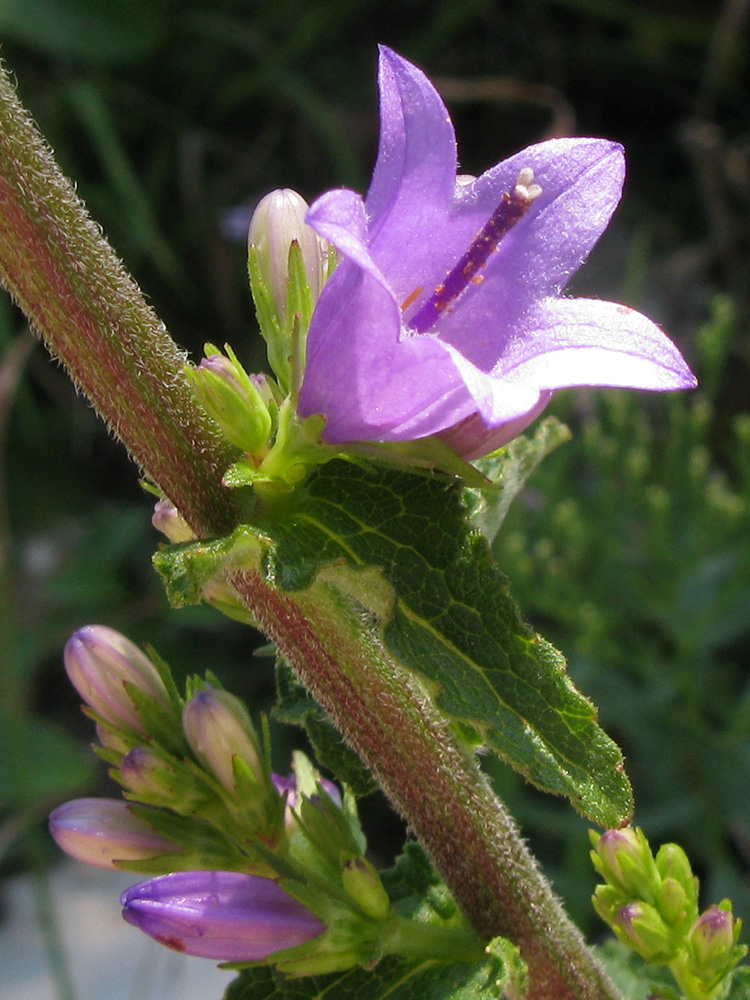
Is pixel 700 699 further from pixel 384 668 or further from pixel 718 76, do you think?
pixel 718 76


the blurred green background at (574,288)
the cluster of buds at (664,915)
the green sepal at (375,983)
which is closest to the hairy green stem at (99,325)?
the green sepal at (375,983)

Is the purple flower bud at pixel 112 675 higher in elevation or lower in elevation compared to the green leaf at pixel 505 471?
lower

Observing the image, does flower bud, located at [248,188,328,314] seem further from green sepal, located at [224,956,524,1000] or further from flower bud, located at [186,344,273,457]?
green sepal, located at [224,956,524,1000]

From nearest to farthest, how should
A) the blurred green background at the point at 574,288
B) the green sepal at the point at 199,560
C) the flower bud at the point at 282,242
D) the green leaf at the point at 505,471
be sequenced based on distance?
the green sepal at the point at 199,560 → the flower bud at the point at 282,242 → the green leaf at the point at 505,471 → the blurred green background at the point at 574,288

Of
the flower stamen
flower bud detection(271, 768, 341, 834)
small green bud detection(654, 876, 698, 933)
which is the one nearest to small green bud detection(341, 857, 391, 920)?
flower bud detection(271, 768, 341, 834)

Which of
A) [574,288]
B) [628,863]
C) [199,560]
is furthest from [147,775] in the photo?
[574,288]

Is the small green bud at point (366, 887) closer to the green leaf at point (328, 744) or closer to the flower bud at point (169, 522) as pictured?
the green leaf at point (328, 744)

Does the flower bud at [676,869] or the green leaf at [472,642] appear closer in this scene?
the green leaf at [472,642]
